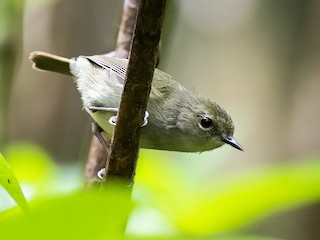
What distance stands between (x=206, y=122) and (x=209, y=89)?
7671mm

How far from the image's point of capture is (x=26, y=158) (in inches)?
102

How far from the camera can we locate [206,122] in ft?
9.90

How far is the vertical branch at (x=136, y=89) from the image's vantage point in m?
1.06

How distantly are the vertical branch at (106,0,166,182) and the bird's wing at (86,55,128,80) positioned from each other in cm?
129

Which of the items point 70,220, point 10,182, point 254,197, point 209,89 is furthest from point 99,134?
point 209,89

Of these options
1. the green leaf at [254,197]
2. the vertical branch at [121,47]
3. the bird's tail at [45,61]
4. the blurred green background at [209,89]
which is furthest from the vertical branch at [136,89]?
the bird's tail at [45,61]

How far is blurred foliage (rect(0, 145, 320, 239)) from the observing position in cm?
41

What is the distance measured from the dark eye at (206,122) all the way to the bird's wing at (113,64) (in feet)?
1.52

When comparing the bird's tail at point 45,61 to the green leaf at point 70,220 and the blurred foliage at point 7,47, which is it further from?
the green leaf at point 70,220

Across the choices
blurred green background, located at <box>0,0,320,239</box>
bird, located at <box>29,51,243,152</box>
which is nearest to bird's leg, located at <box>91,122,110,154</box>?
bird, located at <box>29,51,243,152</box>

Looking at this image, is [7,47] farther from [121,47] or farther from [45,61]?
[45,61]

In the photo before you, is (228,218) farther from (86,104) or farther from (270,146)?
(270,146)

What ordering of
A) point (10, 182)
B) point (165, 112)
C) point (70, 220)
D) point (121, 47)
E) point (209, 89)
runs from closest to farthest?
1. point (70, 220)
2. point (10, 182)
3. point (121, 47)
4. point (165, 112)
5. point (209, 89)

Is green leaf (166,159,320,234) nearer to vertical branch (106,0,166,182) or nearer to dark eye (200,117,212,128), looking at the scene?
vertical branch (106,0,166,182)
